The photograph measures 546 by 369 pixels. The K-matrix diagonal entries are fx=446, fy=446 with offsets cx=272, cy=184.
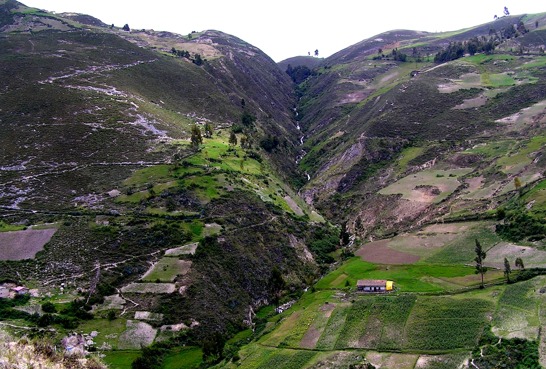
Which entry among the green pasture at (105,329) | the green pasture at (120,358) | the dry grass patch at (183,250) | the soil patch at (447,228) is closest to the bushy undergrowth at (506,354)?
the soil patch at (447,228)

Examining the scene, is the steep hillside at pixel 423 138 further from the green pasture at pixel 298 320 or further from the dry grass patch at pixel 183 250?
the dry grass patch at pixel 183 250

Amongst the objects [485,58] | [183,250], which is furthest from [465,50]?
[183,250]

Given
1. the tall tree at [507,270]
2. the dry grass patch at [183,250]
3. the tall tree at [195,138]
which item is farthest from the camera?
the tall tree at [195,138]

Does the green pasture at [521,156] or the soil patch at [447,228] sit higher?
the green pasture at [521,156]

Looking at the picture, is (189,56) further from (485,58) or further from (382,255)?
(382,255)

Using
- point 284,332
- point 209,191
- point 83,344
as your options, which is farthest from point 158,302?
point 209,191

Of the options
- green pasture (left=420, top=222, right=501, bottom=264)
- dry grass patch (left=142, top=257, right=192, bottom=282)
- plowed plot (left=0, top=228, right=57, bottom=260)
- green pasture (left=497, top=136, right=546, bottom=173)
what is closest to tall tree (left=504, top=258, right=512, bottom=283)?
green pasture (left=420, top=222, right=501, bottom=264)

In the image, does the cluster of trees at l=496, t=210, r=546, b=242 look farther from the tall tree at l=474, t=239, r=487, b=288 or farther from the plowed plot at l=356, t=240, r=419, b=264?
the plowed plot at l=356, t=240, r=419, b=264

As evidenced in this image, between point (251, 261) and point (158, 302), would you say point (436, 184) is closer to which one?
point (251, 261)
